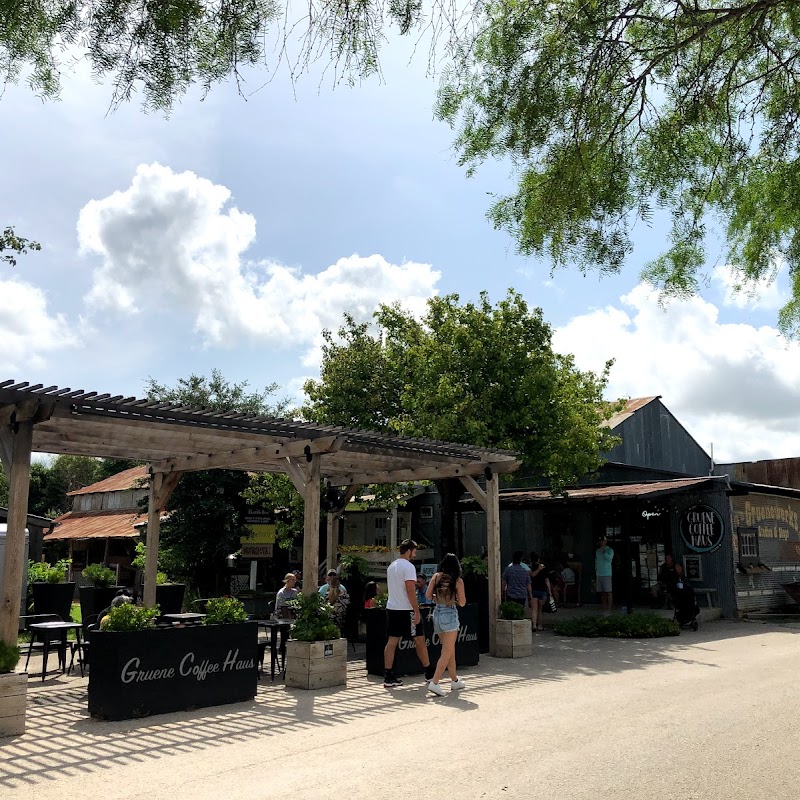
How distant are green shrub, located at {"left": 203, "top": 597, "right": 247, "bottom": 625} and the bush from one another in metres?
8.61

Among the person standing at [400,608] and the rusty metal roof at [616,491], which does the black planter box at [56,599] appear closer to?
the person standing at [400,608]

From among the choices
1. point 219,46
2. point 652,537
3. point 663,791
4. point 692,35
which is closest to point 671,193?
point 692,35

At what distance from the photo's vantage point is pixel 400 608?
9742mm

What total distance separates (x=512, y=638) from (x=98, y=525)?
88.0 ft

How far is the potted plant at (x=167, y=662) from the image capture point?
7641 millimetres

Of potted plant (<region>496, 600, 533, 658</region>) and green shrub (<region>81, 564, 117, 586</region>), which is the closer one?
potted plant (<region>496, 600, 533, 658</region>)

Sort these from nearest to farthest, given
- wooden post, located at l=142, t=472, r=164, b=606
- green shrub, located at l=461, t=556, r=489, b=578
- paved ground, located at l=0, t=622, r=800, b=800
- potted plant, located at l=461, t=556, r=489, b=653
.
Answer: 1. paved ground, located at l=0, t=622, r=800, b=800
2. wooden post, located at l=142, t=472, r=164, b=606
3. potted plant, located at l=461, t=556, r=489, b=653
4. green shrub, located at l=461, t=556, r=489, b=578

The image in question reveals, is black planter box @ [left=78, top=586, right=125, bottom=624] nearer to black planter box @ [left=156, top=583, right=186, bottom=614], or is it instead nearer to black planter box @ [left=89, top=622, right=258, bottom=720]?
black planter box @ [left=156, top=583, right=186, bottom=614]

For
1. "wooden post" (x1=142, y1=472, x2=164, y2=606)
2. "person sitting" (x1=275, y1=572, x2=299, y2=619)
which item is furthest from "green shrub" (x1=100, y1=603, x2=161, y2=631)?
"wooden post" (x1=142, y1=472, x2=164, y2=606)

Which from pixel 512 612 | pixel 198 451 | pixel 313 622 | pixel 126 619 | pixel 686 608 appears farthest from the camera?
pixel 686 608

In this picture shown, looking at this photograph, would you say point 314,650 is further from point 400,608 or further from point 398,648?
point 398,648

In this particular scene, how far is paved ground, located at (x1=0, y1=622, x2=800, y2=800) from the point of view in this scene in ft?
17.8

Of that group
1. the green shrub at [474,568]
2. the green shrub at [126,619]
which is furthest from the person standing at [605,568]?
the green shrub at [126,619]

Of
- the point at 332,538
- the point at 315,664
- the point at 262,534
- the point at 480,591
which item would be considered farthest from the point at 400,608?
the point at 262,534
